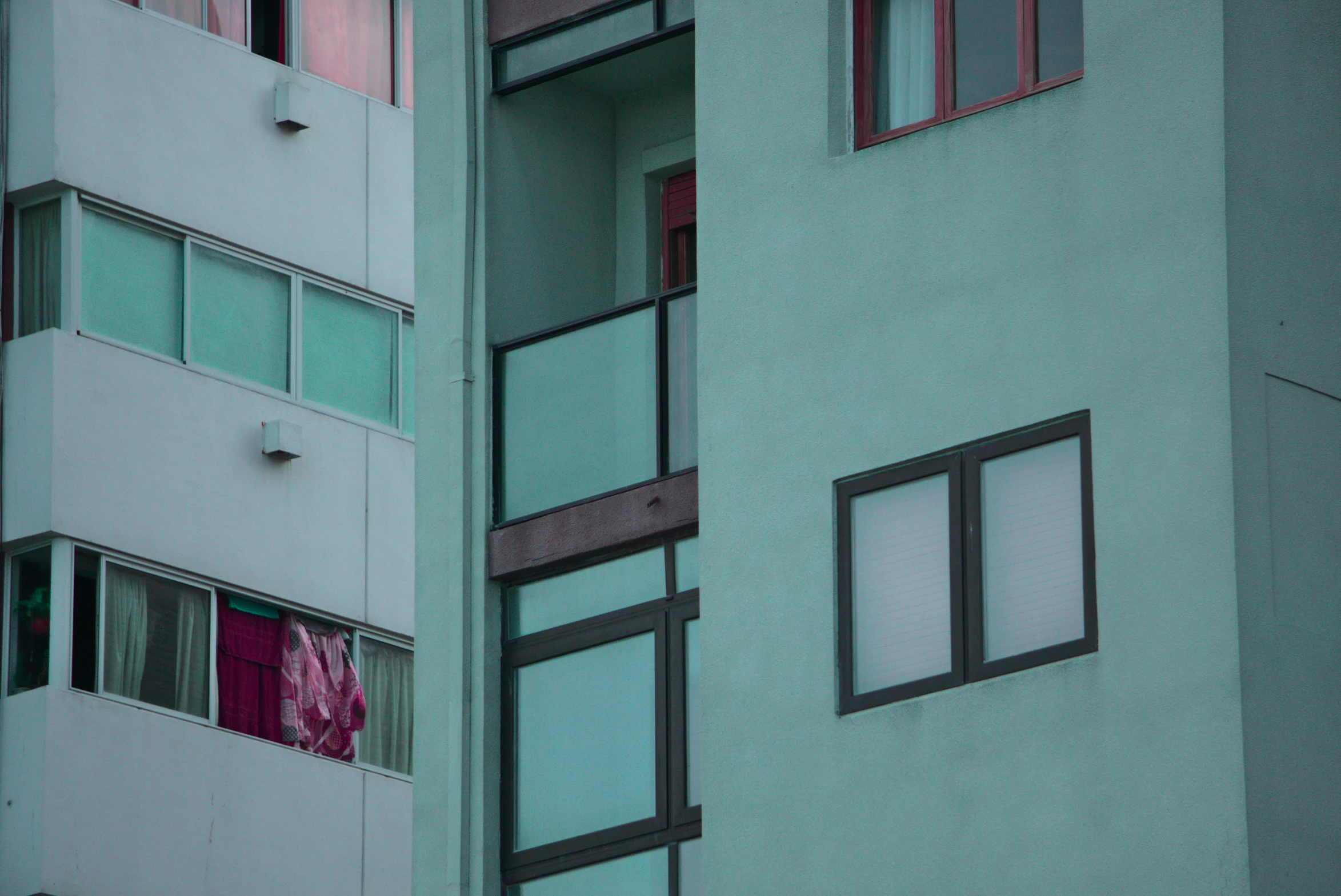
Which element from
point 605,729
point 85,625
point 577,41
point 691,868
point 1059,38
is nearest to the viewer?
point 1059,38

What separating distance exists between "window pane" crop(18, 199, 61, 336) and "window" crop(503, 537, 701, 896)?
351 inches

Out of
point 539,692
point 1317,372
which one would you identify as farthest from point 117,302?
point 1317,372

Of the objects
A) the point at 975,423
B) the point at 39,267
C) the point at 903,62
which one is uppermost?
the point at 39,267

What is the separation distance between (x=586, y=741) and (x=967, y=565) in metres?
3.54

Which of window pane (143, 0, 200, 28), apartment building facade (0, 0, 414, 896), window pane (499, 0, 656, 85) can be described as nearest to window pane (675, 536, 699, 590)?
window pane (499, 0, 656, 85)

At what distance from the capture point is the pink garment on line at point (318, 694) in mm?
27141

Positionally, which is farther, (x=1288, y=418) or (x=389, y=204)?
(x=389, y=204)

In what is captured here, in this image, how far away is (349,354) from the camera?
28.8 metres

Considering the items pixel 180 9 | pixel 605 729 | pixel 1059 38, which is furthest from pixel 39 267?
pixel 1059 38

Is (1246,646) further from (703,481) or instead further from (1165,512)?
(703,481)

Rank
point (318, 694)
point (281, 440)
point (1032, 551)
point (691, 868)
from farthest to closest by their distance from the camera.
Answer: point (318, 694), point (281, 440), point (691, 868), point (1032, 551)

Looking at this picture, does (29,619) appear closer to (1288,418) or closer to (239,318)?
(239,318)

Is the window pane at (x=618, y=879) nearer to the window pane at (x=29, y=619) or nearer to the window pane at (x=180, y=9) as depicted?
the window pane at (x=29, y=619)

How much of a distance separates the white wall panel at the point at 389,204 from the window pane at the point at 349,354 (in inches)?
12.5
